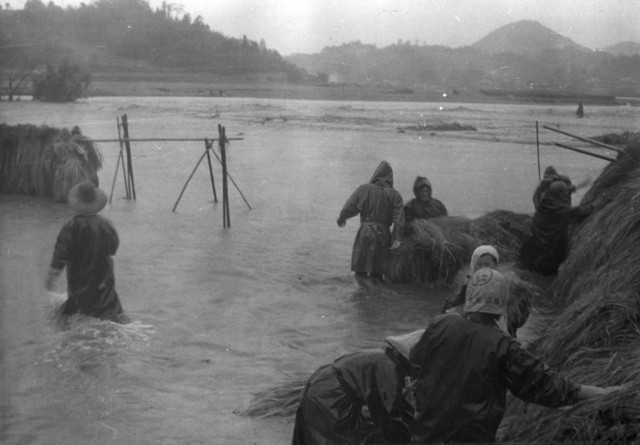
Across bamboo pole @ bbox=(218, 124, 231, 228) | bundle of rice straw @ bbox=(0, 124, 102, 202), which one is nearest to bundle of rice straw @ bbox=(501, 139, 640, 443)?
bamboo pole @ bbox=(218, 124, 231, 228)

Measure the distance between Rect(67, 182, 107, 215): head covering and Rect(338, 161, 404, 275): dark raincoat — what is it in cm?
289

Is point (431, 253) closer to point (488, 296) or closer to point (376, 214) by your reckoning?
point (376, 214)

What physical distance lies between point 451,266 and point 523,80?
575 inches

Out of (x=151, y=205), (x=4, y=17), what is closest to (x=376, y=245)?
(x=151, y=205)

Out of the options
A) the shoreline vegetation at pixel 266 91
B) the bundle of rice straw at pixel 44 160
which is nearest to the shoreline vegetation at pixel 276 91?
the shoreline vegetation at pixel 266 91

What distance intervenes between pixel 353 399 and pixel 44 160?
584 inches

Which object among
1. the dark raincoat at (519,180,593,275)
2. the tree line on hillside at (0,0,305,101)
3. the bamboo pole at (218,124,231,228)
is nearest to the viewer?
the dark raincoat at (519,180,593,275)

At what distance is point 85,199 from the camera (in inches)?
271

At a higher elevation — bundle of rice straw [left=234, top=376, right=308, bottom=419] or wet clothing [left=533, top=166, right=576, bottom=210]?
wet clothing [left=533, top=166, right=576, bottom=210]

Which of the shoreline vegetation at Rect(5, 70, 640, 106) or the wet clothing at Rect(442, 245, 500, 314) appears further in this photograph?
the shoreline vegetation at Rect(5, 70, 640, 106)

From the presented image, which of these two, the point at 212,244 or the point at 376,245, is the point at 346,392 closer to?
the point at 376,245

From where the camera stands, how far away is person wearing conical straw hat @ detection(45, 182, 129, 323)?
6.82 m

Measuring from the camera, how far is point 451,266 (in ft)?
32.7

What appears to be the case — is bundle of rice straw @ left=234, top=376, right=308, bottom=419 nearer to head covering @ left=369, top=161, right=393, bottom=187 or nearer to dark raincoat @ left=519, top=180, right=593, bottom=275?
head covering @ left=369, top=161, right=393, bottom=187
